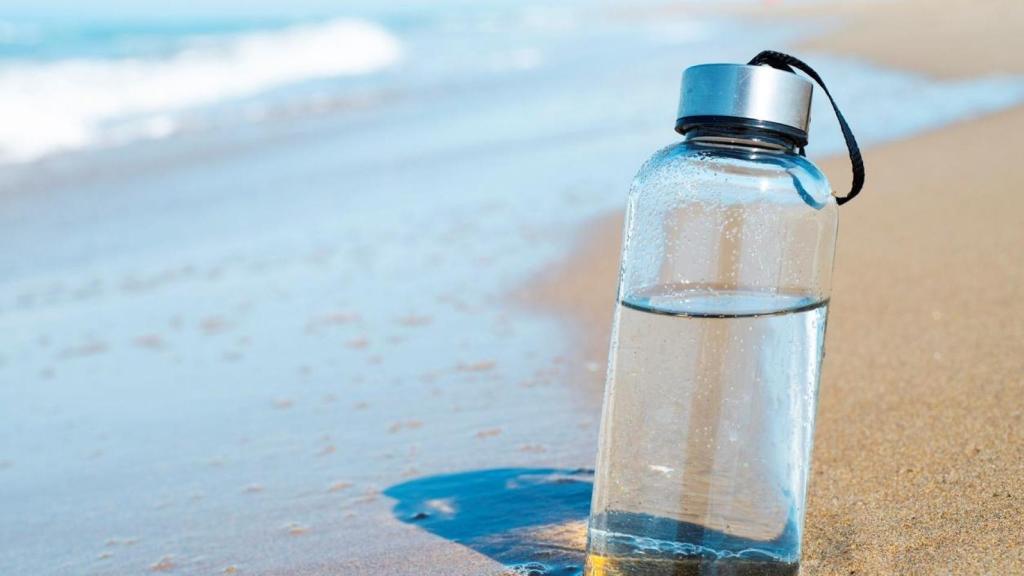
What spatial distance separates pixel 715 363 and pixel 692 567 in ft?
0.95

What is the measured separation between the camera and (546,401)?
2969 millimetres

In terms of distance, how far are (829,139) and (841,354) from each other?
4.21m

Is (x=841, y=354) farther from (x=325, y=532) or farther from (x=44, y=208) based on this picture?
(x=44, y=208)

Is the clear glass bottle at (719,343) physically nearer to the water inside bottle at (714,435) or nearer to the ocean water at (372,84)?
the water inside bottle at (714,435)

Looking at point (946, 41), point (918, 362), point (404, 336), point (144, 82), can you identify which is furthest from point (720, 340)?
point (144, 82)

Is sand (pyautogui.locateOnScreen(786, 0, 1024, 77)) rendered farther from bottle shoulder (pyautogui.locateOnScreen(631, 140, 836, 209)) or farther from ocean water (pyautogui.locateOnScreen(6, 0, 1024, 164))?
bottle shoulder (pyautogui.locateOnScreen(631, 140, 836, 209))

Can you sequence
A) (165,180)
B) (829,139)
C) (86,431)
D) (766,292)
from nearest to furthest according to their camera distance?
(766,292) → (86,431) → (829,139) → (165,180)

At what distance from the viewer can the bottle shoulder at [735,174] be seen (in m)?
1.65

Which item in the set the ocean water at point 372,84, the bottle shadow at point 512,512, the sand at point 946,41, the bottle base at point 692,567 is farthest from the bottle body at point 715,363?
the sand at point 946,41

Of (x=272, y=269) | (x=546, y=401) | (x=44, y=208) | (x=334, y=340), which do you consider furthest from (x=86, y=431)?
(x=44, y=208)

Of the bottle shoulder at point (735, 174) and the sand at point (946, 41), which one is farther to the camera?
the sand at point (946, 41)

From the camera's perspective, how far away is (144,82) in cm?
1850

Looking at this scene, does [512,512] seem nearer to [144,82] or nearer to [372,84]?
[372,84]

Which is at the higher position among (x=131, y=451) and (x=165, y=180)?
(x=165, y=180)
